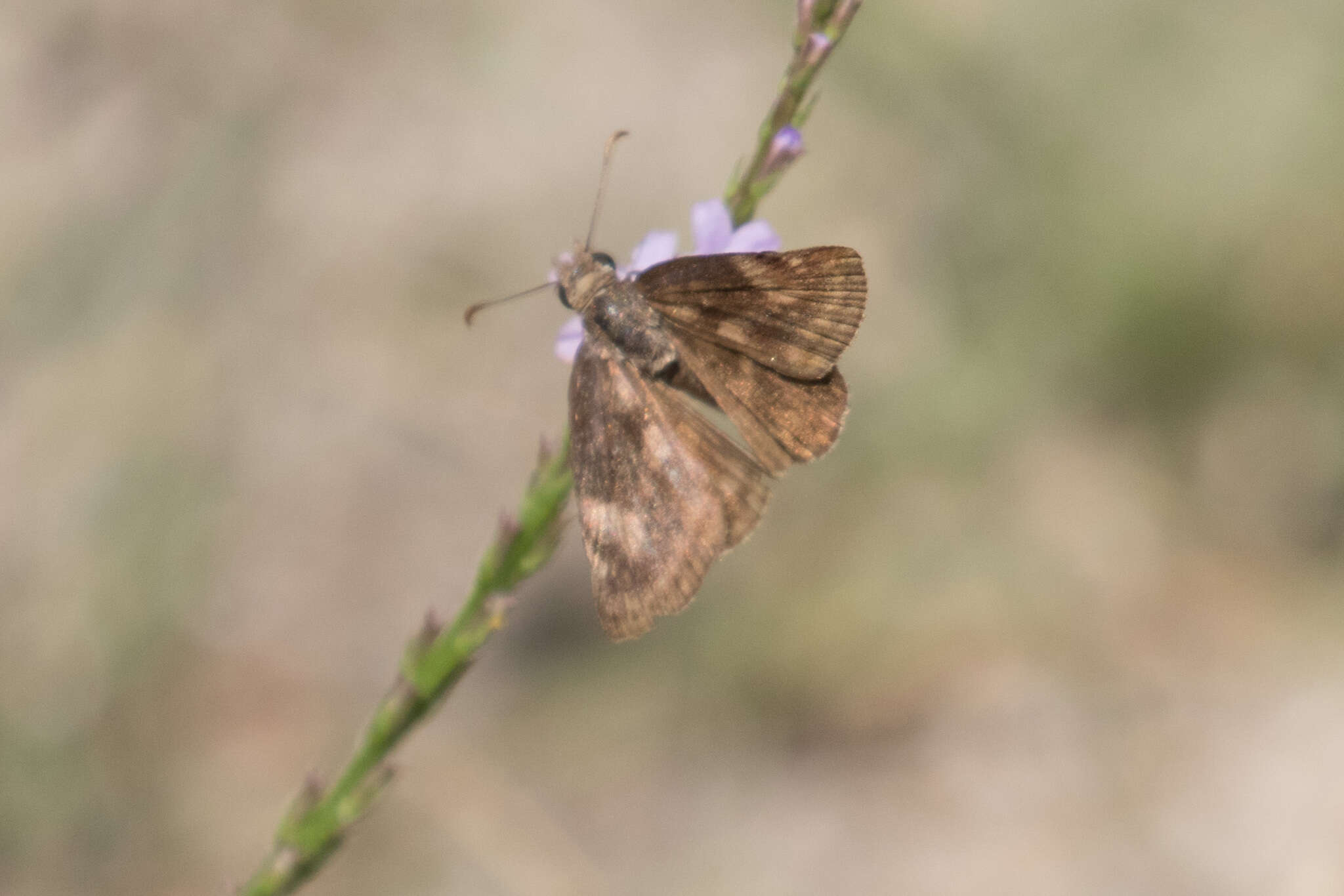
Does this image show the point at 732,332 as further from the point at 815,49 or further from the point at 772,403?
the point at 815,49

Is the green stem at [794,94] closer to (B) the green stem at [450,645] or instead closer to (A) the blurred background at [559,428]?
(B) the green stem at [450,645]

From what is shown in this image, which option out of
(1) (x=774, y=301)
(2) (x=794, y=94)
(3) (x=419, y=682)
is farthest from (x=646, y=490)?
(2) (x=794, y=94)

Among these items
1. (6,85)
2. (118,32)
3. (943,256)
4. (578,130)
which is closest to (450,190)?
(578,130)

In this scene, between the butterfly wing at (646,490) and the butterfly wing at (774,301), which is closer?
the butterfly wing at (646,490)

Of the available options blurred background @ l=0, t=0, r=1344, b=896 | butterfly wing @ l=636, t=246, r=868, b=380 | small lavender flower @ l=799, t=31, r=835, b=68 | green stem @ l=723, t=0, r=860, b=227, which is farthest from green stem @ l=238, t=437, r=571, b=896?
blurred background @ l=0, t=0, r=1344, b=896

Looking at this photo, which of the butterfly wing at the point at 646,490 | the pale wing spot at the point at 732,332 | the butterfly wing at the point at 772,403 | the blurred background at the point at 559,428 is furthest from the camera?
the blurred background at the point at 559,428

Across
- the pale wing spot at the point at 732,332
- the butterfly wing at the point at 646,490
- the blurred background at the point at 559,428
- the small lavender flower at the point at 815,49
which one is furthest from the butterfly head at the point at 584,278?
the blurred background at the point at 559,428

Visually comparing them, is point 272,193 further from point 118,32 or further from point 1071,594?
point 1071,594

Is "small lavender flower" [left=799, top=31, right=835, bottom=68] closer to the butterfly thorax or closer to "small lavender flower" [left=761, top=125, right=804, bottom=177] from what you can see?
"small lavender flower" [left=761, top=125, right=804, bottom=177]
